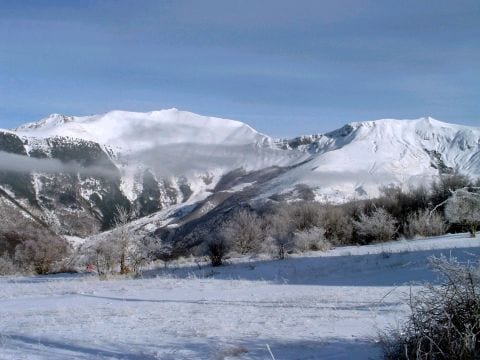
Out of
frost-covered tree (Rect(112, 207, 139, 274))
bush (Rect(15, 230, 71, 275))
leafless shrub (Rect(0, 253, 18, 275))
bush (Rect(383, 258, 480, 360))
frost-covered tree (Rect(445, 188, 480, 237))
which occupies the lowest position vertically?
leafless shrub (Rect(0, 253, 18, 275))

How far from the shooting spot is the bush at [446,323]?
546 centimetres

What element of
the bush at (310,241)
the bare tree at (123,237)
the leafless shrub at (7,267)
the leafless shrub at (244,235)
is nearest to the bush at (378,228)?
the bush at (310,241)

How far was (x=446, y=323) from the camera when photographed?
18.7 feet

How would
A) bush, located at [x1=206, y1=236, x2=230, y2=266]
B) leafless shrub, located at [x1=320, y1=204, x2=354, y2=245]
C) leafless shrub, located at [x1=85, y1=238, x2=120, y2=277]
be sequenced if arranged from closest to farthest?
leafless shrub, located at [x1=85, y1=238, x2=120, y2=277] → bush, located at [x1=206, y1=236, x2=230, y2=266] → leafless shrub, located at [x1=320, y1=204, x2=354, y2=245]

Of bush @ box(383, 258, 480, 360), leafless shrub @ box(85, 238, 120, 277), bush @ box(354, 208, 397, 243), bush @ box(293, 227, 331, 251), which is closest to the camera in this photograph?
bush @ box(383, 258, 480, 360)

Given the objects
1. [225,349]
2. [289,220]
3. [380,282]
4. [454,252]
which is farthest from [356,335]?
[289,220]

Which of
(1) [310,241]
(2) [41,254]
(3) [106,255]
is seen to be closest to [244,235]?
(1) [310,241]

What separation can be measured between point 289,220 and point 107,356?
42973 mm

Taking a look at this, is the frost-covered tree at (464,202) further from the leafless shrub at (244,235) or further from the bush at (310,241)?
the leafless shrub at (244,235)

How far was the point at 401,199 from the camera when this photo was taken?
5256 cm

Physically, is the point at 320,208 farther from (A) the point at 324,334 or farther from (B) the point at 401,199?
(A) the point at 324,334

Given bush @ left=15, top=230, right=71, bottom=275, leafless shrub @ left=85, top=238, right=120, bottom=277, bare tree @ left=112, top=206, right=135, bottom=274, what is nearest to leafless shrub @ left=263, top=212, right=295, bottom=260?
bare tree @ left=112, top=206, right=135, bottom=274

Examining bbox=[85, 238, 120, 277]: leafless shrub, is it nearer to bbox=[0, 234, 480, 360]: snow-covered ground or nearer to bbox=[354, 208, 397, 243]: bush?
bbox=[0, 234, 480, 360]: snow-covered ground

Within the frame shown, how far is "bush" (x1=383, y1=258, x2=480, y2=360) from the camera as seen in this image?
5.46 meters
